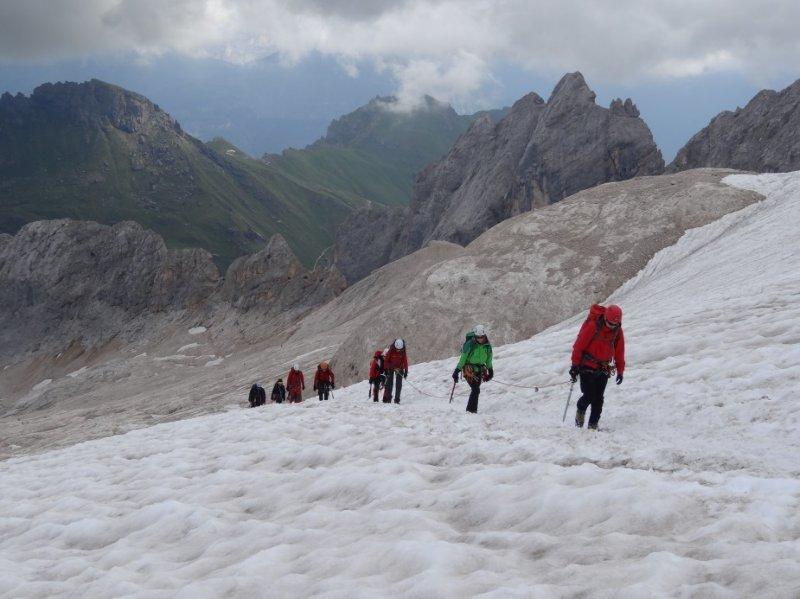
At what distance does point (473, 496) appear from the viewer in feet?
28.8

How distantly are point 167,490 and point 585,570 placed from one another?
8542 mm

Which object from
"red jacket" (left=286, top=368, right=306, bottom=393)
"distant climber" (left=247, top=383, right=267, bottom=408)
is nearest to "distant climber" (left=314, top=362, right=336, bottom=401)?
"red jacket" (left=286, top=368, right=306, bottom=393)

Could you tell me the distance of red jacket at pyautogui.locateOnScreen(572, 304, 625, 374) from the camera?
12812 mm

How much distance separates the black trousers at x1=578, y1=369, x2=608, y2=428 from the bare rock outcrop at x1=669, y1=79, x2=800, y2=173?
341 ft

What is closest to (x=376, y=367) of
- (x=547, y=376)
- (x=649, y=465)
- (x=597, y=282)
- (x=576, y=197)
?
(x=547, y=376)

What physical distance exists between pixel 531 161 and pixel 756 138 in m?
40.3

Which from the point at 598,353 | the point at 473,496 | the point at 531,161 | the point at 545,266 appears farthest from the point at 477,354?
the point at 531,161

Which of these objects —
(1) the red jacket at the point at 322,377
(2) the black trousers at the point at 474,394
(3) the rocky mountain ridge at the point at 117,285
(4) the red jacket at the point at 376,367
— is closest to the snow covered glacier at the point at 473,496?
(2) the black trousers at the point at 474,394

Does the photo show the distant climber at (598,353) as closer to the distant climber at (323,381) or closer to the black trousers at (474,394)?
the black trousers at (474,394)

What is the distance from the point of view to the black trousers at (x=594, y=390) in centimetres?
1291

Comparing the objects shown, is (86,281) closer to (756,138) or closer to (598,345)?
(756,138)

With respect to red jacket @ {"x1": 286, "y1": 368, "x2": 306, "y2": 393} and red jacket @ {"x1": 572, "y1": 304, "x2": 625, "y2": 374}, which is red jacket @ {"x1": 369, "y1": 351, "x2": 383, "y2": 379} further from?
red jacket @ {"x1": 572, "y1": 304, "x2": 625, "y2": 374}

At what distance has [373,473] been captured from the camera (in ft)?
→ 34.2

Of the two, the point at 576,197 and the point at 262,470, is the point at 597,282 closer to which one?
the point at 576,197
